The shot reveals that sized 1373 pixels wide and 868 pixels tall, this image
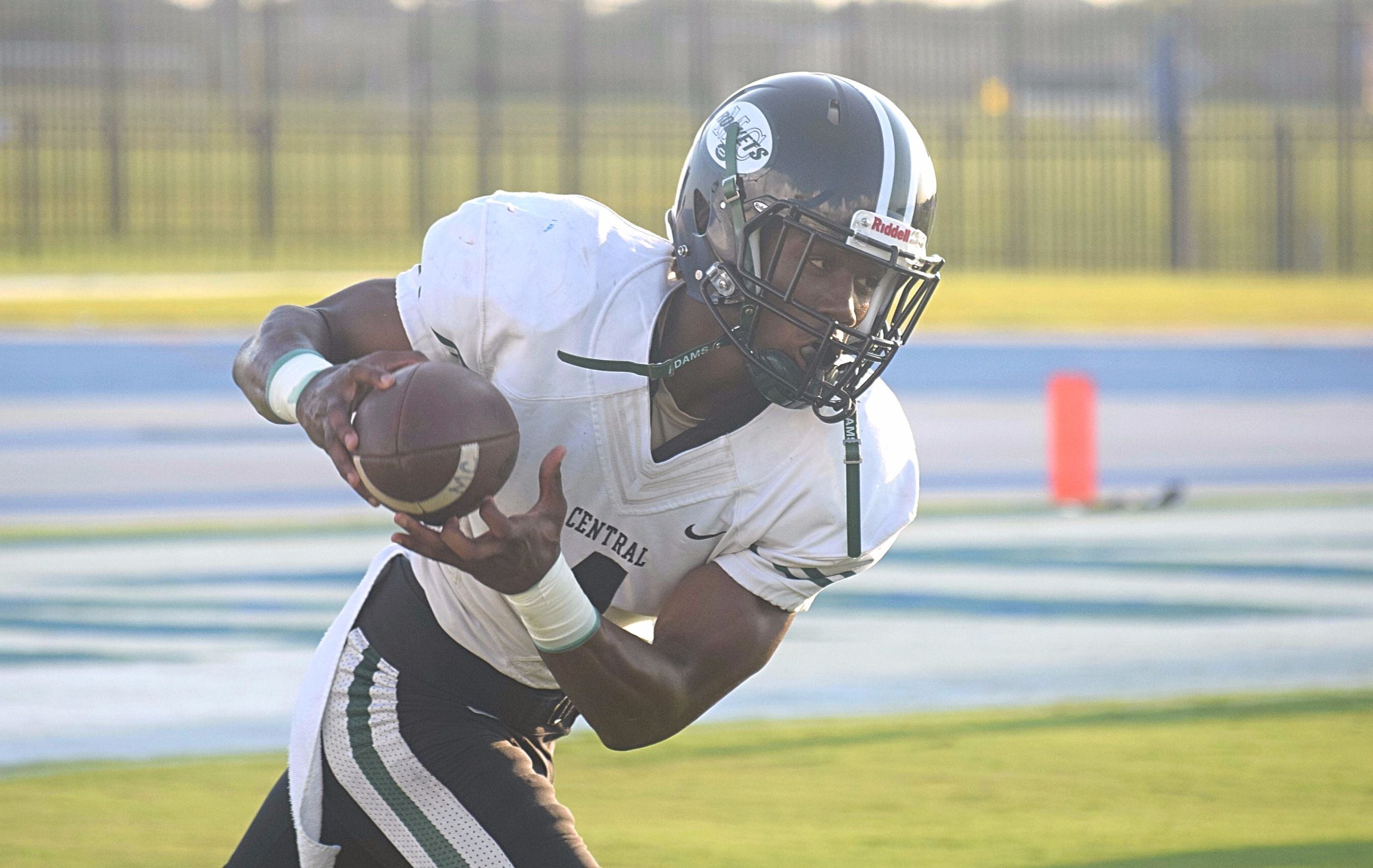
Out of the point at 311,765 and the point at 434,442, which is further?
the point at 311,765

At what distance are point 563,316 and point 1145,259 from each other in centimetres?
2567

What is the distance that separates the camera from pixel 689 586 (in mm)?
3188

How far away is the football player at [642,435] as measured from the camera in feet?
10.1

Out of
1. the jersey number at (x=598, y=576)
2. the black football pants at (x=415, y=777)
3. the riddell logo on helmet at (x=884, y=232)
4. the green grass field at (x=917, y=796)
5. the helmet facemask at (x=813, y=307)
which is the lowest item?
the green grass field at (x=917, y=796)

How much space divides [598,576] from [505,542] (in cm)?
49

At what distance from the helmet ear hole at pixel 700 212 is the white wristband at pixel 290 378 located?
653mm

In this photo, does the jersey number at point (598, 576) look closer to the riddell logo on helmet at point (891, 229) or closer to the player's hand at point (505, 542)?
the player's hand at point (505, 542)

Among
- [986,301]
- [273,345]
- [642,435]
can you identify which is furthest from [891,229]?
[986,301]

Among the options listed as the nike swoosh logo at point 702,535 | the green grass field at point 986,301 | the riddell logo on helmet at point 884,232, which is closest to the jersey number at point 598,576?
the nike swoosh logo at point 702,535

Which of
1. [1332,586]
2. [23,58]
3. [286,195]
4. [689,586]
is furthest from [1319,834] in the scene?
[23,58]

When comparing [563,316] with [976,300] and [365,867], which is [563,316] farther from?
[976,300]

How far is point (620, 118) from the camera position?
38125mm

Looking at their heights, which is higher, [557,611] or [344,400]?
[344,400]

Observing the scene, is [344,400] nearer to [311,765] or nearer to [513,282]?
[513,282]
